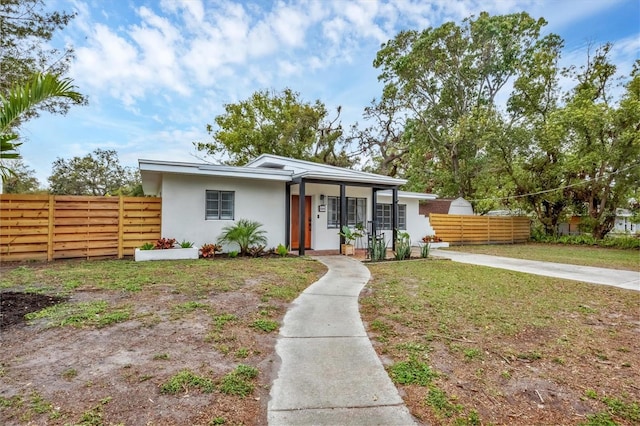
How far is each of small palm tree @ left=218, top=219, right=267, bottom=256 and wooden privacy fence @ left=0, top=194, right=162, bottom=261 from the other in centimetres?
203

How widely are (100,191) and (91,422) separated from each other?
98.6 ft

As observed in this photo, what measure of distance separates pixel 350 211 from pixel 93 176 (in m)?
24.0

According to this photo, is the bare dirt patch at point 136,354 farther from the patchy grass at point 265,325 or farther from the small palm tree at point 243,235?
the small palm tree at point 243,235

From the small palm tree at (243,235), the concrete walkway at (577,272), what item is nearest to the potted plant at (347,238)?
the small palm tree at (243,235)

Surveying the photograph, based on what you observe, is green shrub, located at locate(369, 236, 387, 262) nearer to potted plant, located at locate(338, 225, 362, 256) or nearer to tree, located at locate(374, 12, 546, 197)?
potted plant, located at locate(338, 225, 362, 256)

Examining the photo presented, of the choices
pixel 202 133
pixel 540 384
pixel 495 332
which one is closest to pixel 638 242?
pixel 495 332

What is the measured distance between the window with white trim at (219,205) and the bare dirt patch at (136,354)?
4902 millimetres

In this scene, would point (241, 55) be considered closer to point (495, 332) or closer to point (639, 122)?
point (495, 332)

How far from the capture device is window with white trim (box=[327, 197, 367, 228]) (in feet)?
40.9

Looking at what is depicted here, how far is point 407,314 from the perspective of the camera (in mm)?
4621

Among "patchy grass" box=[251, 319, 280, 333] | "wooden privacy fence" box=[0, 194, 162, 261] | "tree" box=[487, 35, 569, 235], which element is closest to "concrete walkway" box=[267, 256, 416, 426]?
"patchy grass" box=[251, 319, 280, 333]

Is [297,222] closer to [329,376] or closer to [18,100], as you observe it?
[18,100]

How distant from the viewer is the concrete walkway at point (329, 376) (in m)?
2.26

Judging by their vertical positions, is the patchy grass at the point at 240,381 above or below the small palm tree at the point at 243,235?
below
